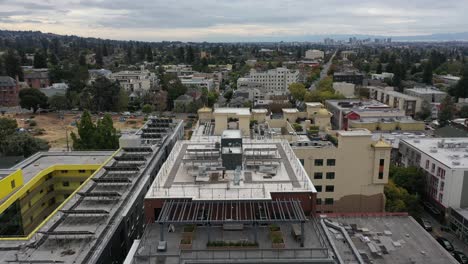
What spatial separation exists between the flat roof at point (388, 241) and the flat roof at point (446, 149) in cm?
1075

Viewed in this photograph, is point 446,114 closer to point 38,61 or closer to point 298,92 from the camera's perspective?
point 298,92

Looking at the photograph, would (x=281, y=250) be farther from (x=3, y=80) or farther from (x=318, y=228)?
(x=3, y=80)

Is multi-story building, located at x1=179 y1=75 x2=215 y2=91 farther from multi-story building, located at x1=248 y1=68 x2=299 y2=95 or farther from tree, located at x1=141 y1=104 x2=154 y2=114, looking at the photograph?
tree, located at x1=141 y1=104 x2=154 y2=114

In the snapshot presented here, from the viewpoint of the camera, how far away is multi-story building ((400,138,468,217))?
102ft

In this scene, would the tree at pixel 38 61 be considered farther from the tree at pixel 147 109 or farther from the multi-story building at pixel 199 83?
the tree at pixel 147 109

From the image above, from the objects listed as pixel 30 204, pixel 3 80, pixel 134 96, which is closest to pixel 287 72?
pixel 134 96

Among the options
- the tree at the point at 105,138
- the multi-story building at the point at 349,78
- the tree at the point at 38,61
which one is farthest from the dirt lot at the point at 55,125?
the multi-story building at the point at 349,78

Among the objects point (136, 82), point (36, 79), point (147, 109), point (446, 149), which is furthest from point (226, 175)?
point (36, 79)

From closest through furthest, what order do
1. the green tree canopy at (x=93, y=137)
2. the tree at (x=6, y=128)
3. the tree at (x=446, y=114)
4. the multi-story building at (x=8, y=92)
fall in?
the green tree canopy at (x=93, y=137), the tree at (x=6, y=128), the tree at (x=446, y=114), the multi-story building at (x=8, y=92)

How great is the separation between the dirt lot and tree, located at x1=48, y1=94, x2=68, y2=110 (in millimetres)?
2256

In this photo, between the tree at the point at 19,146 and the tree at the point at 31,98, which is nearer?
the tree at the point at 19,146

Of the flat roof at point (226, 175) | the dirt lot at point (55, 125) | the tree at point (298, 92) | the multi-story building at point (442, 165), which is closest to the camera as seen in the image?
the flat roof at point (226, 175)

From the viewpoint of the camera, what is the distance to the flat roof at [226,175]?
18.6 meters

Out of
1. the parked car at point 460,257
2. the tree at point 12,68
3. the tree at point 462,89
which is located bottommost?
the parked car at point 460,257
